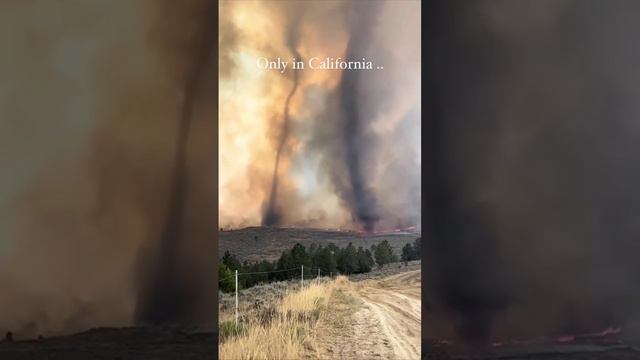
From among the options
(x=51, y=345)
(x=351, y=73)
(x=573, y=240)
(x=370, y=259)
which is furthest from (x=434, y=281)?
(x=51, y=345)

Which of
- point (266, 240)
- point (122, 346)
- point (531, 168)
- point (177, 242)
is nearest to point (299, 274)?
point (266, 240)

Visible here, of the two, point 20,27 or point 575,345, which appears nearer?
point 20,27

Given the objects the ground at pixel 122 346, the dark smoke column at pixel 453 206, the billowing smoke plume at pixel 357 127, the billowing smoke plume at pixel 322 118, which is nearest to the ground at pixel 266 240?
the billowing smoke plume at pixel 322 118

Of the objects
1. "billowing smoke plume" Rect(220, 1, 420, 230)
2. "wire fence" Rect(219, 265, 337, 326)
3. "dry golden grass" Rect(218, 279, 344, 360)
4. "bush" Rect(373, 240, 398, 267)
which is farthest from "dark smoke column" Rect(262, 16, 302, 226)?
"bush" Rect(373, 240, 398, 267)

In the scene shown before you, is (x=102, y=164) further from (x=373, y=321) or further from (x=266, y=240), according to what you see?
(x=373, y=321)

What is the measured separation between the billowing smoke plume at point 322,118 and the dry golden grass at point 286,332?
343mm

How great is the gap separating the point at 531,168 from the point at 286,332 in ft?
4.67

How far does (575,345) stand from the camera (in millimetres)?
2514

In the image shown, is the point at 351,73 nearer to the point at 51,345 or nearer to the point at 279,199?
the point at 279,199

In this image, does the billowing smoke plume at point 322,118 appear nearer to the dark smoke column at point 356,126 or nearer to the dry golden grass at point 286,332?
the dark smoke column at point 356,126

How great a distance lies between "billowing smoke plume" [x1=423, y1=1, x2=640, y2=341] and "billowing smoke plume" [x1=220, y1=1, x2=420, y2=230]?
0.47ft

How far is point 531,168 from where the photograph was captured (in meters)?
2.49

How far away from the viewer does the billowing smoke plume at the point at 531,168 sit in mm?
2439

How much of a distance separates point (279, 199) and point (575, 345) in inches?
64.2
